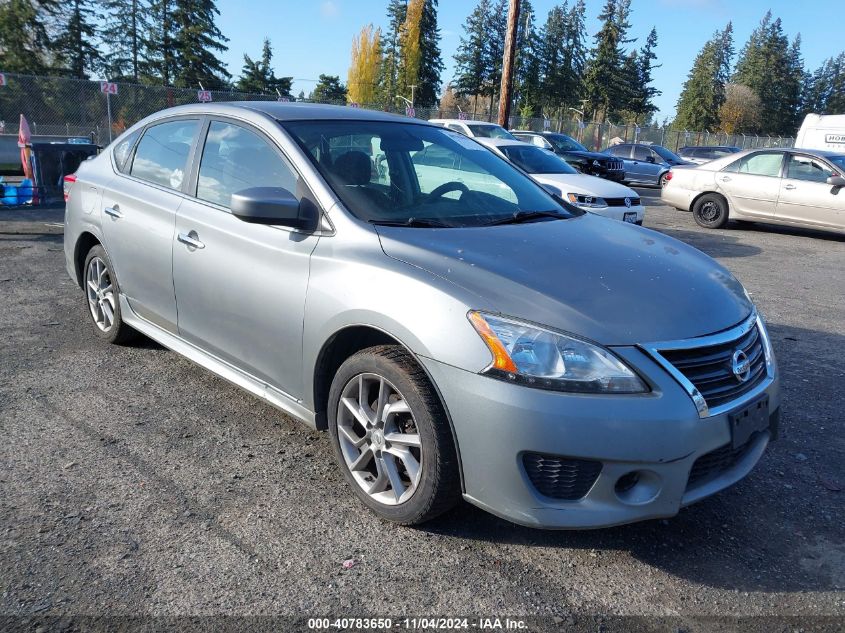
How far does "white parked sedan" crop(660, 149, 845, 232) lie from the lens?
11688 millimetres

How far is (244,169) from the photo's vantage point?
367 centimetres

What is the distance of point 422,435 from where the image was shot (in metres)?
2.65

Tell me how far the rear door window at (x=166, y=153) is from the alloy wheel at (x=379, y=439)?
6.23ft

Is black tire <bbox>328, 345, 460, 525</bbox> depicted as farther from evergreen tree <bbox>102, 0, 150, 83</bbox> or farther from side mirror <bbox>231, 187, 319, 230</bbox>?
evergreen tree <bbox>102, 0, 150, 83</bbox>

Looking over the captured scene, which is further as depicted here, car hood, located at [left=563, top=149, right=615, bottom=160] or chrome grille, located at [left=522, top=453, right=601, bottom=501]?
car hood, located at [left=563, top=149, right=615, bottom=160]

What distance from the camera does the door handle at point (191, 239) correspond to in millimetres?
3709

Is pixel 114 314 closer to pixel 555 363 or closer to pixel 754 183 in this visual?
pixel 555 363

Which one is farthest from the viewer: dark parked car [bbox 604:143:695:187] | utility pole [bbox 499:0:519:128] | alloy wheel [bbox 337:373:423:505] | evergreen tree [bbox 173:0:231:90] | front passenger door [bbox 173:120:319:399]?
evergreen tree [bbox 173:0:231:90]

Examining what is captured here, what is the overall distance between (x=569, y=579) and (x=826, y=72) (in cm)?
11147

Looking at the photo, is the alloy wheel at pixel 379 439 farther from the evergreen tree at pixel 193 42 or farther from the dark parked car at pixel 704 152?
the evergreen tree at pixel 193 42

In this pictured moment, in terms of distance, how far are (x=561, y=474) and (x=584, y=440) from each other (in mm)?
174

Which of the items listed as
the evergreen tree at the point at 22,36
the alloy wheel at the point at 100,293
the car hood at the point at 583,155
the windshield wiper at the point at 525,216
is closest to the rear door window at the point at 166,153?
the alloy wheel at the point at 100,293

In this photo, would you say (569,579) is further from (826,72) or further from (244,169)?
(826,72)

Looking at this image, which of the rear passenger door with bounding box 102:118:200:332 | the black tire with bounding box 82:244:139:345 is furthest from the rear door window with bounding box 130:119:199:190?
the black tire with bounding box 82:244:139:345
